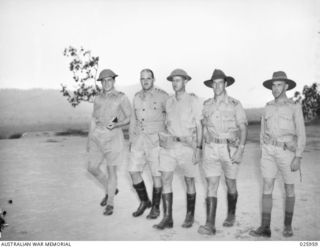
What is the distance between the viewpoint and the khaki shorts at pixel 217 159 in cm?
438

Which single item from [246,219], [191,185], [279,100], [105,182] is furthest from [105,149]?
[279,100]

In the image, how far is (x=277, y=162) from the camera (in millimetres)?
4242

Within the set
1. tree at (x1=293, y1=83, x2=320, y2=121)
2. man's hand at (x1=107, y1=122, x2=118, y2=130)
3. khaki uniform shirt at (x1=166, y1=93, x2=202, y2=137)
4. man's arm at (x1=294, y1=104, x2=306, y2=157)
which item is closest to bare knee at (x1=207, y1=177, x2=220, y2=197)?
khaki uniform shirt at (x1=166, y1=93, x2=202, y2=137)

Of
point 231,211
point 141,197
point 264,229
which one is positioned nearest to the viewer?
point 264,229

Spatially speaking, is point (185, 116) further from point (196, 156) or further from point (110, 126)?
point (110, 126)

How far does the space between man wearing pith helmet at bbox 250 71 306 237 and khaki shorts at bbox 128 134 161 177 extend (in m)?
1.50

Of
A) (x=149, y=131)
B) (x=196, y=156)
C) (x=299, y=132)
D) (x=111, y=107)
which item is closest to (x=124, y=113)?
(x=111, y=107)

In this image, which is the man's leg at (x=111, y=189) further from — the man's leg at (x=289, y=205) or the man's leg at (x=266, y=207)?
the man's leg at (x=289, y=205)

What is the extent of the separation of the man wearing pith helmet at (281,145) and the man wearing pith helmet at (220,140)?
0.34 metres

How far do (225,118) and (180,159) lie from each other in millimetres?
811

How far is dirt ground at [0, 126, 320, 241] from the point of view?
14.9 feet

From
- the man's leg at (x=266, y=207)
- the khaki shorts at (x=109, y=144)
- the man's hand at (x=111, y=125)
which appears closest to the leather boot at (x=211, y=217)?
the man's leg at (x=266, y=207)

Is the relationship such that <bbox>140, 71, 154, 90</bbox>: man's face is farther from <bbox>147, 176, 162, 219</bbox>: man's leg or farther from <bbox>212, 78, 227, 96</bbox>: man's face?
<bbox>147, 176, 162, 219</bbox>: man's leg

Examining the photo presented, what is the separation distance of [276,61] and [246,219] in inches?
172
